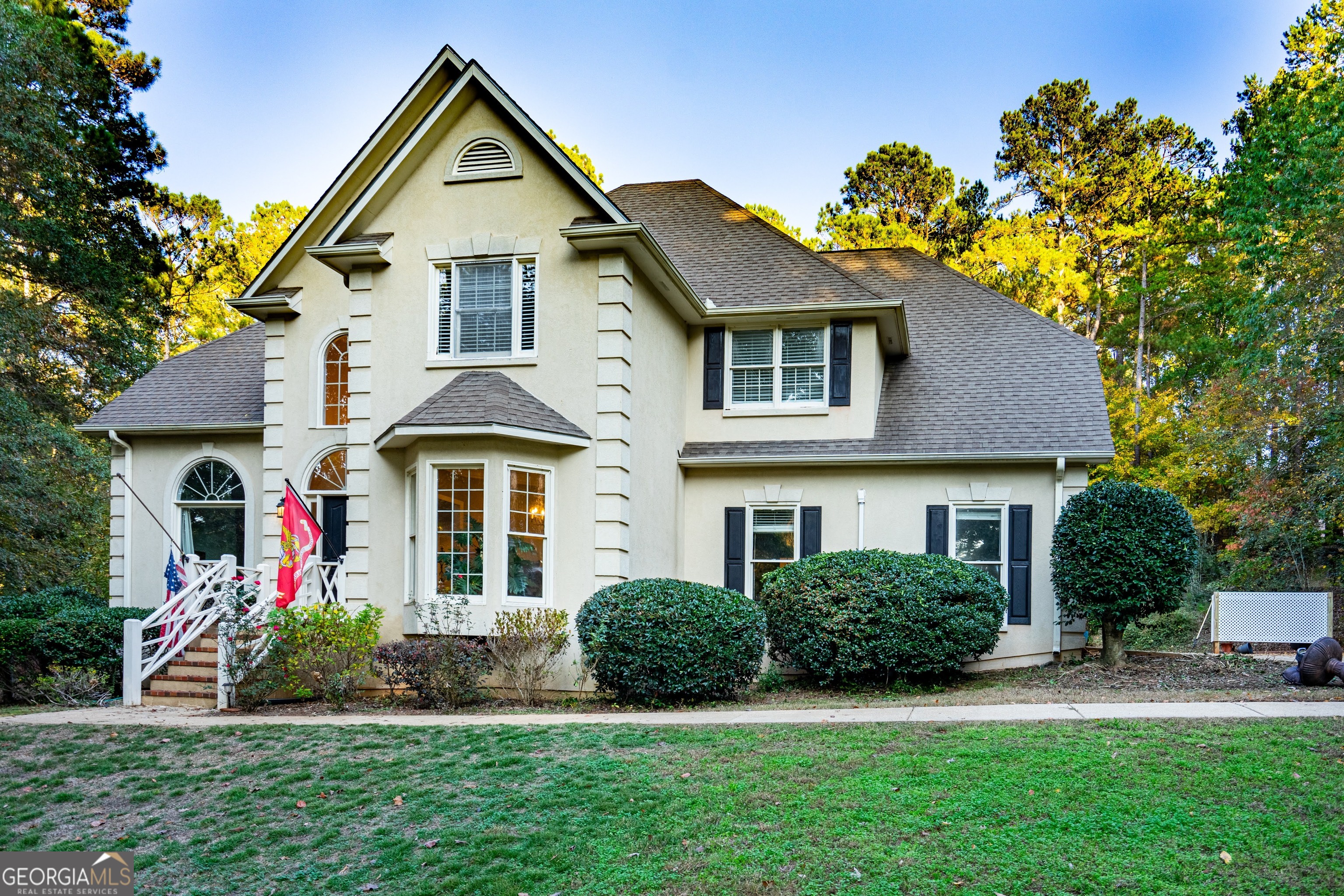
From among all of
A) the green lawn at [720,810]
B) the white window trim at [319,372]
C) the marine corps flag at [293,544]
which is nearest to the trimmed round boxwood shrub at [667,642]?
the green lawn at [720,810]

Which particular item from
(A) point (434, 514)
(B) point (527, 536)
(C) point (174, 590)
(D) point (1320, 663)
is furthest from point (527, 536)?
(D) point (1320, 663)

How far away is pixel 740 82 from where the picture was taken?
21.0m

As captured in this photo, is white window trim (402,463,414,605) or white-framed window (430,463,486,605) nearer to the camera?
white-framed window (430,463,486,605)

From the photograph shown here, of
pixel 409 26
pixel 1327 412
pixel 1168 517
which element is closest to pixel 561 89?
pixel 409 26

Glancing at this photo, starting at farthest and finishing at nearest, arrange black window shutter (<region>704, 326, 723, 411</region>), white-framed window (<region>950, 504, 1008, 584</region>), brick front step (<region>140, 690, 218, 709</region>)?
black window shutter (<region>704, 326, 723, 411</region>)
white-framed window (<region>950, 504, 1008, 584</region>)
brick front step (<region>140, 690, 218, 709</region>)

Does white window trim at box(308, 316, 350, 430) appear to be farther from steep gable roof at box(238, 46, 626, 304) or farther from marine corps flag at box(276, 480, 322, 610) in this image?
marine corps flag at box(276, 480, 322, 610)

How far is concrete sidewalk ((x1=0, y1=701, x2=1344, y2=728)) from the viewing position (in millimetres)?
9055

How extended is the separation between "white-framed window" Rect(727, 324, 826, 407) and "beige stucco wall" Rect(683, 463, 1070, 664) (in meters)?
1.17

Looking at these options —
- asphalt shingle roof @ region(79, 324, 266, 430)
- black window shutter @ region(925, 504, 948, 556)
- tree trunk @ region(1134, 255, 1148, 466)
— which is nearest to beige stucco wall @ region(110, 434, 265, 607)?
asphalt shingle roof @ region(79, 324, 266, 430)

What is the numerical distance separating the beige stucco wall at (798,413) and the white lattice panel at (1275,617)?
6489 mm

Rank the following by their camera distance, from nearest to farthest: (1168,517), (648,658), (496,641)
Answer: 1. (648,658)
2. (496,641)
3. (1168,517)

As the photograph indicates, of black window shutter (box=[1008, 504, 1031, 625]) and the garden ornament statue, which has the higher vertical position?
black window shutter (box=[1008, 504, 1031, 625])

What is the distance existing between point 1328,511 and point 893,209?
63.3 ft

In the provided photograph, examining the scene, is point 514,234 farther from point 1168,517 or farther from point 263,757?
point 1168,517
